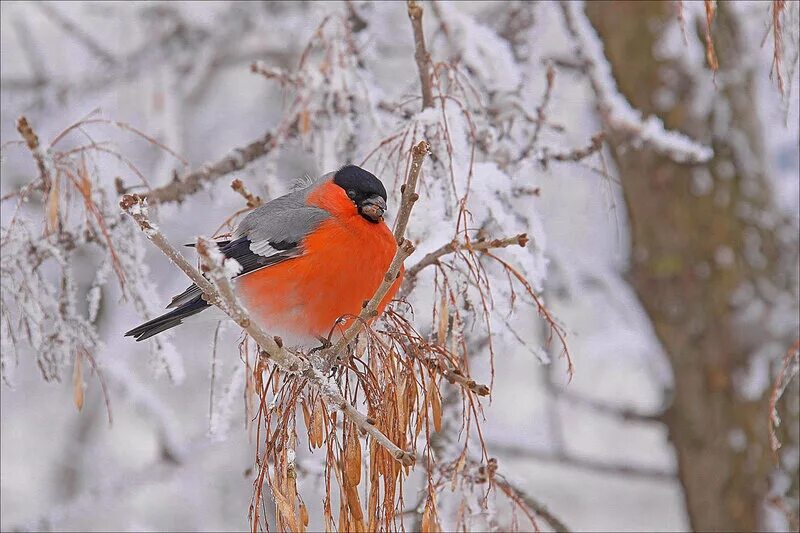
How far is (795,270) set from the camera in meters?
3.55

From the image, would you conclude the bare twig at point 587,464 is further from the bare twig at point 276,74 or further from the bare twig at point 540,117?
the bare twig at point 276,74

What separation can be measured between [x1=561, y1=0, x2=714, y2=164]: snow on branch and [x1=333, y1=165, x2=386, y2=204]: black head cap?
1099 millimetres

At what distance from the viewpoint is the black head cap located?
2.21 meters

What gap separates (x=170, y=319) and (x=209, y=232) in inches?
117

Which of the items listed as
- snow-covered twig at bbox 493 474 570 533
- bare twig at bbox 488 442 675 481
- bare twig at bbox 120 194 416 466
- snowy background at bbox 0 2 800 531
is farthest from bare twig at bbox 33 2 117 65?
bare twig at bbox 120 194 416 466

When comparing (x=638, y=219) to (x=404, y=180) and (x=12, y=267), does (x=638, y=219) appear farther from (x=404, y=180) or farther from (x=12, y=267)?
(x=12, y=267)

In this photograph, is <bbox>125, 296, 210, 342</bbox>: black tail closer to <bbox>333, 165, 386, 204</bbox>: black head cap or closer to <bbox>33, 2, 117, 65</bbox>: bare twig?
<bbox>333, 165, 386, 204</bbox>: black head cap

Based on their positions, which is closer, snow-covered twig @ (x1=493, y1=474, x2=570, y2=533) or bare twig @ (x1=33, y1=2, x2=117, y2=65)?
snow-covered twig @ (x1=493, y1=474, x2=570, y2=533)

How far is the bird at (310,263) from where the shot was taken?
7.03ft

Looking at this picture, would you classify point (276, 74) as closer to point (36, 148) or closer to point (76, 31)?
point (36, 148)

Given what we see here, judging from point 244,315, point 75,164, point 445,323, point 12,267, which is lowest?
point 244,315

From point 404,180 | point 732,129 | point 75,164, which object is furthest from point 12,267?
point 732,129

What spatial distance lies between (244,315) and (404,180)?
32.8 inches

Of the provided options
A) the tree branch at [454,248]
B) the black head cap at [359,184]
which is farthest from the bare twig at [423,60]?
the tree branch at [454,248]
